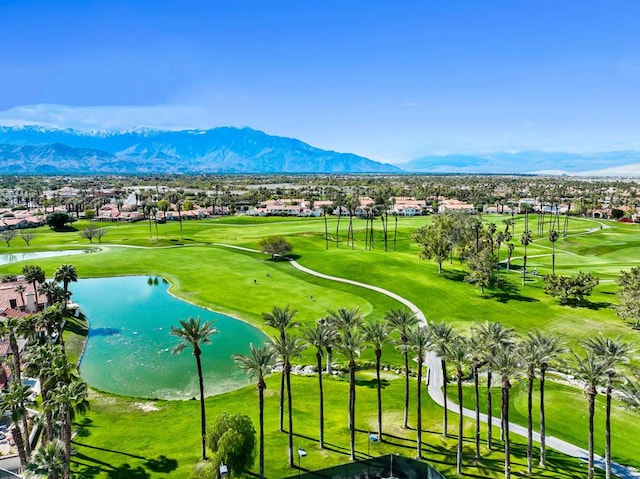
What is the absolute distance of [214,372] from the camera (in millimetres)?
60688

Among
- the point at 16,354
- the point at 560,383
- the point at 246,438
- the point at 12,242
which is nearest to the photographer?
the point at 246,438

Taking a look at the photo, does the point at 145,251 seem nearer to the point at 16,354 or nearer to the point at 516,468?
the point at 16,354

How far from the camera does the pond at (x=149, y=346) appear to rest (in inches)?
2248

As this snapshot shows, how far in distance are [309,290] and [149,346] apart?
3545 cm

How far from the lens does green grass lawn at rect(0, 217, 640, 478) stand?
42656mm

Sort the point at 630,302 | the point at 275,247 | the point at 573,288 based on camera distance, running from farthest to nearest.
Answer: the point at 275,247 < the point at 573,288 < the point at 630,302

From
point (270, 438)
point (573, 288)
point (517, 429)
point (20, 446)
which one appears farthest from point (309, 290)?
point (20, 446)

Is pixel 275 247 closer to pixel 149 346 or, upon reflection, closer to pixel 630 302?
pixel 149 346

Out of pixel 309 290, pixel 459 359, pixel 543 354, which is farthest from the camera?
pixel 309 290

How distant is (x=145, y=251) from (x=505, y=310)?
9685 cm

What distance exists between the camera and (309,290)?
95062mm

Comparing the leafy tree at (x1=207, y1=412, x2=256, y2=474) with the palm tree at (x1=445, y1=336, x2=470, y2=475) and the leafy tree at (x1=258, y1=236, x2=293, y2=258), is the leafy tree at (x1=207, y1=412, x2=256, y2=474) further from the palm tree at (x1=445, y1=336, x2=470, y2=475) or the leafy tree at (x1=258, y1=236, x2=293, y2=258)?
the leafy tree at (x1=258, y1=236, x2=293, y2=258)

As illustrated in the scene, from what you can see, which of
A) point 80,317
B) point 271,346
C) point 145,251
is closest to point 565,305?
point 271,346

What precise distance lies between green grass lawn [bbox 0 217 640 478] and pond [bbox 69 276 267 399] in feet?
13.5
